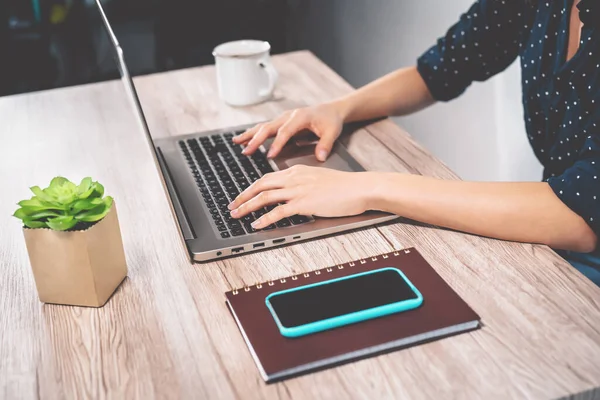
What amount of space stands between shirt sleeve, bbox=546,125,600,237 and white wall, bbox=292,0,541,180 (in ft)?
3.12

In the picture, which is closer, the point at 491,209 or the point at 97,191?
the point at 97,191

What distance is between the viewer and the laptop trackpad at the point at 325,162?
1178mm

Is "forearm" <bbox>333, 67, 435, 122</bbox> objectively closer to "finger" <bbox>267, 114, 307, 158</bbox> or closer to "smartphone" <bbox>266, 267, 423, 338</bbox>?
"finger" <bbox>267, 114, 307, 158</bbox>

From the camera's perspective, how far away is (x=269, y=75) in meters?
1.44

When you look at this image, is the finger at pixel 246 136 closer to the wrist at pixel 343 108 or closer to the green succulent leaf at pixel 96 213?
the wrist at pixel 343 108

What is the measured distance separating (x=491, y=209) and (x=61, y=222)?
579 mm

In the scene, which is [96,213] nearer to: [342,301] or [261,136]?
[342,301]

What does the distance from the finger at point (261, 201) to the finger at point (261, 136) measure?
0.72ft

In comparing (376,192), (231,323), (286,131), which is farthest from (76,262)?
(286,131)

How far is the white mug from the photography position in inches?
55.9

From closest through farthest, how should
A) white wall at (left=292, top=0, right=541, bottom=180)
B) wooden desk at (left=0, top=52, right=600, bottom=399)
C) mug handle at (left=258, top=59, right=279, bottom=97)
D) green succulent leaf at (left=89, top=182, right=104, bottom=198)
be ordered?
wooden desk at (left=0, top=52, right=600, bottom=399)
green succulent leaf at (left=89, top=182, right=104, bottom=198)
mug handle at (left=258, top=59, right=279, bottom=97)
white wall at (left=292, top=0, right=541, bottom=180)

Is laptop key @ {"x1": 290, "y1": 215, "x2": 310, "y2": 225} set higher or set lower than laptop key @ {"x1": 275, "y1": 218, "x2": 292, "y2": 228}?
higher

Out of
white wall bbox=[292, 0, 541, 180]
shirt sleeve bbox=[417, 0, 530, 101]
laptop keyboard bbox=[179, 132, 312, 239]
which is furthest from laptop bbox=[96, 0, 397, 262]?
white wall bbox=[292, 0, 541, 180]

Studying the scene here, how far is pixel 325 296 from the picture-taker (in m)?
0.81
